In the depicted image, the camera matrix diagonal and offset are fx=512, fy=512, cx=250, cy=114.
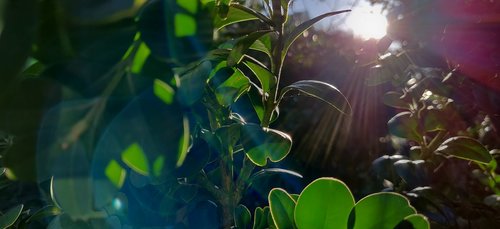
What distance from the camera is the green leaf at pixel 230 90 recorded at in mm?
586

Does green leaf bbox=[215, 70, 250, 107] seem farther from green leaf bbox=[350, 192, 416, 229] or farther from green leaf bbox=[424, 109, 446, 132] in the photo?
green leaf bbox=[424, 109, 446, 132]

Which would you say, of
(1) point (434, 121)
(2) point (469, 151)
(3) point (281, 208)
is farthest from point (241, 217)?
(1) point (434, 121)

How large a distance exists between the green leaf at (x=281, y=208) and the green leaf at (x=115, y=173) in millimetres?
206

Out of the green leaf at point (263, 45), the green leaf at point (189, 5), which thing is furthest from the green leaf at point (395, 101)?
the green leaf at point (189, 5)

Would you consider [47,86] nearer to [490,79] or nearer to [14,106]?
[14,106]

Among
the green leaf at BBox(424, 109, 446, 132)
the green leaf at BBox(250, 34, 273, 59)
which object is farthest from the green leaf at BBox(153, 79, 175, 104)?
the green leaf at BBox(424, 109, 446, 132)

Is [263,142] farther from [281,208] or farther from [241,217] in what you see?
[241,217]

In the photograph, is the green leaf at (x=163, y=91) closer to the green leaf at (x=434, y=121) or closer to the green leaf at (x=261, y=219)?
the green leaf at (x=261, y=219)

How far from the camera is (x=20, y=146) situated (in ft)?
1.14

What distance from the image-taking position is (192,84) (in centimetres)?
43

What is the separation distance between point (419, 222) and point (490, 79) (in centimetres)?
56

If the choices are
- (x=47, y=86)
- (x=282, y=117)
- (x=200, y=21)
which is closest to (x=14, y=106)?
(x=47, y=86)

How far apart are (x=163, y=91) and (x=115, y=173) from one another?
0.07 metres

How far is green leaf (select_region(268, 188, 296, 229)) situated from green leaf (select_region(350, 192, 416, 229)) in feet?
0.25
